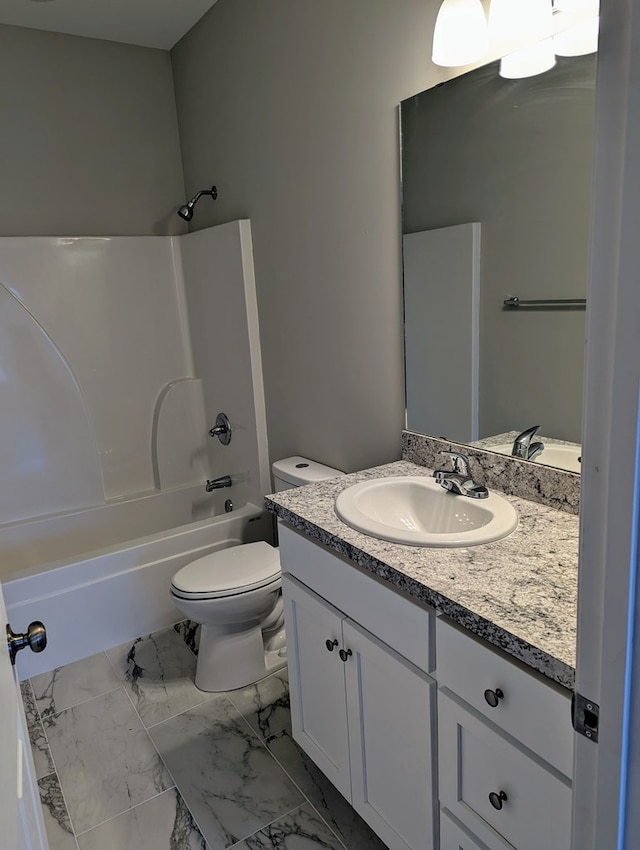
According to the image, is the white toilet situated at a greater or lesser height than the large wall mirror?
lesser

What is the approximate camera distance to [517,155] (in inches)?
59.2

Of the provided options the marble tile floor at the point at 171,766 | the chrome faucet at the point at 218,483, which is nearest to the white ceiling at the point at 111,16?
the chrome faucet at the point at 218,483

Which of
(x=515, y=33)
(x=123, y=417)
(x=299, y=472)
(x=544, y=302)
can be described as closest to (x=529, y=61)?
(x=515, y=33)

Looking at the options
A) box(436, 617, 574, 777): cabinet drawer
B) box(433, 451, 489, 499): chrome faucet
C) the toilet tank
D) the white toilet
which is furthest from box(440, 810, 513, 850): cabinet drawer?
the toilet tank

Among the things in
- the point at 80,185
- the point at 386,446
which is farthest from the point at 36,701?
the point at 80,185

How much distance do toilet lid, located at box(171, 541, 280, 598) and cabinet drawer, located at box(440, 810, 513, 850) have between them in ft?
3.38

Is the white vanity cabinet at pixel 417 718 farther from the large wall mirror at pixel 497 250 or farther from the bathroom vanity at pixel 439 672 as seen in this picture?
the large wall mirror at pixel 497 250

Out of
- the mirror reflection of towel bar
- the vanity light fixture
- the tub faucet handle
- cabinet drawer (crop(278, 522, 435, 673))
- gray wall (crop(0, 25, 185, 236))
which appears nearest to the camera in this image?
cabinet drawer (crop(278, 522, 435, 673))

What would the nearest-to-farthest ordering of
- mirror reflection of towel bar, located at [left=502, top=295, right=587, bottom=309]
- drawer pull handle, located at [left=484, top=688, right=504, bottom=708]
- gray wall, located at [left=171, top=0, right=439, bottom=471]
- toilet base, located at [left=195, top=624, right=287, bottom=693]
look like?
drawer pull handle, located at [left=484, top=688, right=504, bottom=708], mirror reflection of towel bar, located at [left=502, top=295, right=587, bottom=309], gray wall, located at [left=171, top=0, right=439, bottom=471], toilet base, located at [left=195, top=624, right=287, bottom=693]

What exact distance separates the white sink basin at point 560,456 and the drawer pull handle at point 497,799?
2.43 ft

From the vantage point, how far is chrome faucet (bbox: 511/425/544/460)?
157cm

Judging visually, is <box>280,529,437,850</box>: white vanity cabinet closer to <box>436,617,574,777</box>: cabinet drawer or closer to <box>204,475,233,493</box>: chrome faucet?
<box>436,617,574,777</box>: cabinet drawer

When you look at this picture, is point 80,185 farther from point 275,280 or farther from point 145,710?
point 145,710

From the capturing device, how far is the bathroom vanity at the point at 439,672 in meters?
0.98
